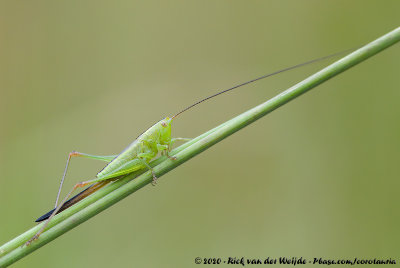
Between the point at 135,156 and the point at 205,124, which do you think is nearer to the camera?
the point at 135,156

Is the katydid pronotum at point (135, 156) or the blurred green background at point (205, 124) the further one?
the blurred green background at point (205, 124)

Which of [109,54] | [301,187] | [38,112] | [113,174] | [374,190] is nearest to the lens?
[113,174]

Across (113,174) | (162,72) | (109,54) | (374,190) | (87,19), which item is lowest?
(374,190)

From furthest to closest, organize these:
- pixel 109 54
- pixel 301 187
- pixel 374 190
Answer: pixel 109 54
pixel 301 187
pixel 374 190

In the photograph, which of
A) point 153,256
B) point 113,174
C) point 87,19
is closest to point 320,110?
point 153,256

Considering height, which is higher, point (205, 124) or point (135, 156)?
point (135, 156)

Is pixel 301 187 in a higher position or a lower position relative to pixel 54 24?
lower

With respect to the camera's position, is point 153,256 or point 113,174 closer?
point 113,174

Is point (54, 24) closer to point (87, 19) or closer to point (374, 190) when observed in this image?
point (87, 19)
